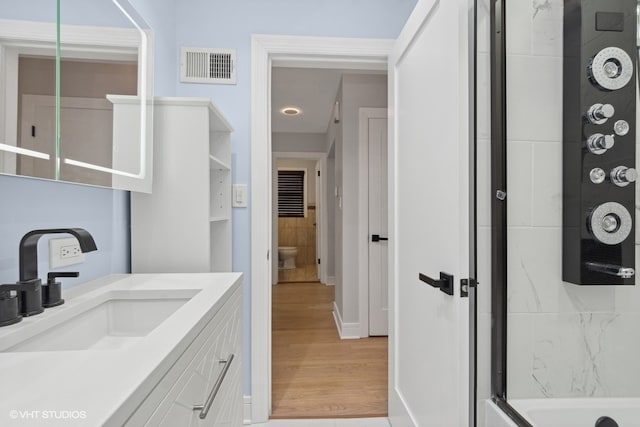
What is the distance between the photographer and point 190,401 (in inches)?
25.6

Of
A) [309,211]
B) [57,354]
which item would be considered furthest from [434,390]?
[309,211]

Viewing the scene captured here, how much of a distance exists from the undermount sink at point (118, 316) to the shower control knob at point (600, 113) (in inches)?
54.3

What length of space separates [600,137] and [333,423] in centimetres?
174

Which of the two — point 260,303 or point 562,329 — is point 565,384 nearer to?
point 562,329

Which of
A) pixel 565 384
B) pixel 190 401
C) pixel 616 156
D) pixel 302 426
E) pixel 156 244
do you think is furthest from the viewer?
pixel 302 426

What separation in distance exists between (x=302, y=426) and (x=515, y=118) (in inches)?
68.8

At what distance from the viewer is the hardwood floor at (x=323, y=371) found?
1.81m

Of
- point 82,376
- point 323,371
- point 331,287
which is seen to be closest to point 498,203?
point 82,376

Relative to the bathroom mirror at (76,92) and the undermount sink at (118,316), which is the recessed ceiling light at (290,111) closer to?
the bathroom mirror at (76,92)

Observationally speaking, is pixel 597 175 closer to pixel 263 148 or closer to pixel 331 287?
pixel 263 148

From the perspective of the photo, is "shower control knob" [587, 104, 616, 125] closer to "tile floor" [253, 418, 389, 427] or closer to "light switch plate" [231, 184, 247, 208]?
"light switch plate" [231, 184, 247, 208]

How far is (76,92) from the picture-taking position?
35.7 inches

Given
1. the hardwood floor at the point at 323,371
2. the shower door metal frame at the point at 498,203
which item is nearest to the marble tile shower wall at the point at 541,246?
the shower door metal frame at the point at 498,203

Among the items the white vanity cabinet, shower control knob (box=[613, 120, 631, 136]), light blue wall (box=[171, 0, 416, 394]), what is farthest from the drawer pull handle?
shower control knob (box=[613, 120, 631, 136])
